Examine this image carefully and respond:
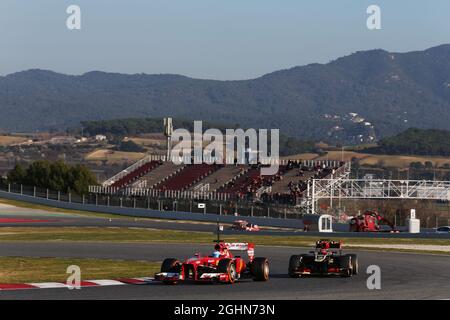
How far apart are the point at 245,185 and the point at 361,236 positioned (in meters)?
32.3

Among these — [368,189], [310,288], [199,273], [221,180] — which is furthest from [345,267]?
[221,180]

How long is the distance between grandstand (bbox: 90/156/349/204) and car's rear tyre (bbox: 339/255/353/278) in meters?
48.8

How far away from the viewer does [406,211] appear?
261 ft

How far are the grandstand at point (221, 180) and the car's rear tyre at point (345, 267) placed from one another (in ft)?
160

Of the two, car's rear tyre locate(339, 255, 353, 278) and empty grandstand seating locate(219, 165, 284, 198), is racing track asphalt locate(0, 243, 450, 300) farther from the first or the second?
empty grandstand seating locate(219, 165, 284, 198)

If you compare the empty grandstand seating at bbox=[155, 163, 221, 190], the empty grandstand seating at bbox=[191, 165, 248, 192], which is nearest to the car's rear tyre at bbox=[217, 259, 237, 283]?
the empty grandstand seating at bbox=[191, 165, 248, 192]

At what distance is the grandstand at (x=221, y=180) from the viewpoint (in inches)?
3305

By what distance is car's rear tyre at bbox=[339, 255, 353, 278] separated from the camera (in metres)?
28.0

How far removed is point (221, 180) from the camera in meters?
92.9

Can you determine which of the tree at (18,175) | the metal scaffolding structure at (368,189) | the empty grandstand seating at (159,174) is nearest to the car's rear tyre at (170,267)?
the metal scaffolding structure at (368,189)

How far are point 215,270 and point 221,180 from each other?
6704 cm

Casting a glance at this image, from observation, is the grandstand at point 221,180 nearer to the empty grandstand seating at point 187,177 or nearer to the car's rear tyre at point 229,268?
the empty grandstand seating at point 187,177

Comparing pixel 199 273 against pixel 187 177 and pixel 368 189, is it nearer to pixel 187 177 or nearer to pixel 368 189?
pixel 368 189
